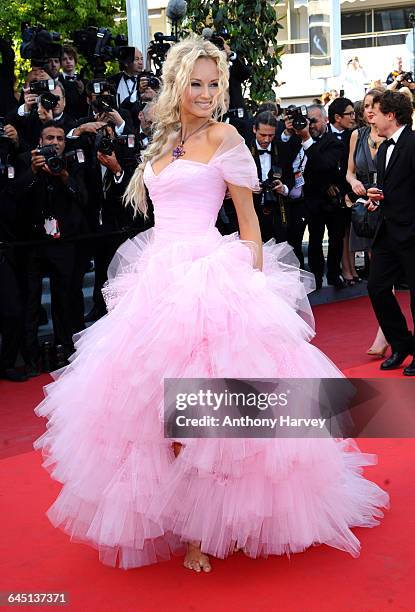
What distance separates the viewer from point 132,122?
25.8 ft

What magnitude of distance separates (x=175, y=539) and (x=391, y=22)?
104 feet

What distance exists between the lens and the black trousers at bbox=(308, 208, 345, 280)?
371 inches

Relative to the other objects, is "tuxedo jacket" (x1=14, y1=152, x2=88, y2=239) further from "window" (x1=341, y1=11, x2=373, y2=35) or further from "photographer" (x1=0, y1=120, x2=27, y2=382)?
"window" (x1=341, y1=11, x2=373, y2=35)

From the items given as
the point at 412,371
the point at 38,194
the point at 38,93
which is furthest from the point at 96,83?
the point at 412,371

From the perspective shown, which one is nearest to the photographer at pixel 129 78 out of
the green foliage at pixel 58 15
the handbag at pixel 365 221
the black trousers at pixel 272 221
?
the black trousers at pixel 272 221

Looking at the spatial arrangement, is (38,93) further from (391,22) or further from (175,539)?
(391,22)

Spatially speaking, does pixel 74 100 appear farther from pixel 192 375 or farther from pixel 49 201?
pixel 192 375

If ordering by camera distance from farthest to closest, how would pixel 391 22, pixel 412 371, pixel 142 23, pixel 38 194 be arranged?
1. pixel 391 22
2. pixel 142 23
3. pixel 38 194
4. pixel 412 371

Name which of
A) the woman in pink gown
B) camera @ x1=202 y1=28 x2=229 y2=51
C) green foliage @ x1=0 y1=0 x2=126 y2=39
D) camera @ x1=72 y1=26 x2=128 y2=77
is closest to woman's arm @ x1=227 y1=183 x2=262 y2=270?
the woman in pink gown

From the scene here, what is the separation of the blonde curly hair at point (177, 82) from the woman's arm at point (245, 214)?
0.36m

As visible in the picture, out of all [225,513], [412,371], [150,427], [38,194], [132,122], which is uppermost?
[132,122]

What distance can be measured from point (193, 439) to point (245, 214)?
2.98 feet

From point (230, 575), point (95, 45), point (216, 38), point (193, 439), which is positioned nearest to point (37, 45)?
point (95, 45)


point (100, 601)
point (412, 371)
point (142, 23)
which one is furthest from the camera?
point (142, 23)
